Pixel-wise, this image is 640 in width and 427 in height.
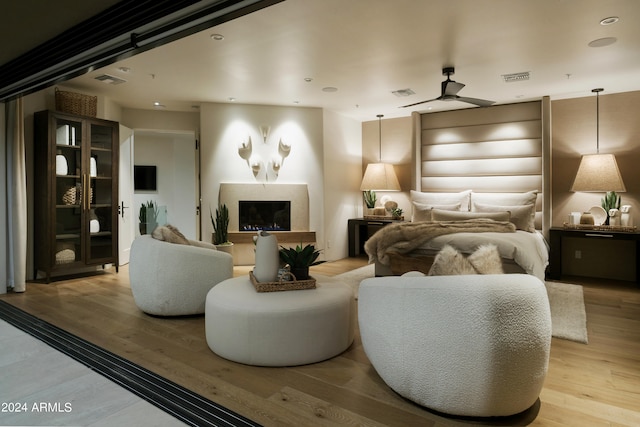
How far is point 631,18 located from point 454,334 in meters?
3.00

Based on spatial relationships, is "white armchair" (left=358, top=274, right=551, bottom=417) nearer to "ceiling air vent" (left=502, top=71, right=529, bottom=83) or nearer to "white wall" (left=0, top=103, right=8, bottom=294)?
"ceiling air vent" (left=502, top=71, right=529, bottom=83)

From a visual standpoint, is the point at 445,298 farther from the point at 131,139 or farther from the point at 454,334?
the point at 131,139

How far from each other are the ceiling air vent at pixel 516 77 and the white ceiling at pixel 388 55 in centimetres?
10

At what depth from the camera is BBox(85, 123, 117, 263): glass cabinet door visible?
199 inches

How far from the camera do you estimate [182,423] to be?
177 centimetres

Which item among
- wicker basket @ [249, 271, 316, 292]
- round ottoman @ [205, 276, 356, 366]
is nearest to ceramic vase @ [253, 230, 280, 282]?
wicker basket @ [249, 271, 316, 292]

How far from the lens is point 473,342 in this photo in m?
1.71

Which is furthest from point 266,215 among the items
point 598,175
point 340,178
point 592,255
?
point 592,255

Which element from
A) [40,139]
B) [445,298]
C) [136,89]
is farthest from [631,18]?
[40,139]

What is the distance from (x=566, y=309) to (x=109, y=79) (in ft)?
18.0

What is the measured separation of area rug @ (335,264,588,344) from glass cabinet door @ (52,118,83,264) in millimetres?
3396

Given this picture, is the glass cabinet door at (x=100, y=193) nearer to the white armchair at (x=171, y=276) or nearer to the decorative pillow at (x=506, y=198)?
the white armchair at (x=171, y=276)

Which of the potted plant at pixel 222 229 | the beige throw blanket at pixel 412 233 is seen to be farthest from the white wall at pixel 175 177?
the beige throw blanket at pixel 412 233

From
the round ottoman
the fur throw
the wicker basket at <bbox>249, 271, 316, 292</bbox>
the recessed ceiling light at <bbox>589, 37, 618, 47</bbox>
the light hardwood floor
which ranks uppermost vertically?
the recessed ceiling light at <bbox>589, 37, 618, 47</bbox>
